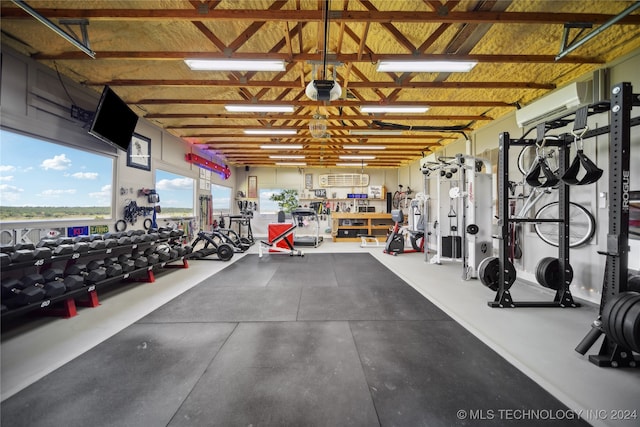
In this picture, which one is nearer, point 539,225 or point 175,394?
point 175,394

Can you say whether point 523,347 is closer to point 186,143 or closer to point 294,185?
point 186,143

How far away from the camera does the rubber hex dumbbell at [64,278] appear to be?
8.59 ft

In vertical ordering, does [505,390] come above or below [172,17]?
below

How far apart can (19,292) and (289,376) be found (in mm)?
2854

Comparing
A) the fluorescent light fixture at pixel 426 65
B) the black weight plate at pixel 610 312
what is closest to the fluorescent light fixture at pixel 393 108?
the fluorescent light fixture at pixel 426 65

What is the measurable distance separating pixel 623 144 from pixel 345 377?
297 cm

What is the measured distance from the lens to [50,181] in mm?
3494

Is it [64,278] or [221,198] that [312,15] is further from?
[221,198]

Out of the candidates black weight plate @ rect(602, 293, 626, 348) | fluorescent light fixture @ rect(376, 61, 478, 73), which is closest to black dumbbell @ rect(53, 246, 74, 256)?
fluorescent light fixture @ rect(376, 61, 478, 73)

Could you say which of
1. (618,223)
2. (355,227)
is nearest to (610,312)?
(618,223)

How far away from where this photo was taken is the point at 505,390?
1650mm

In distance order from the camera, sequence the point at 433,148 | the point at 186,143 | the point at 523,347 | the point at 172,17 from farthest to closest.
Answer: the point at 433,148 → the point at 186,143 → the point at 172,17 → the point at 523,347

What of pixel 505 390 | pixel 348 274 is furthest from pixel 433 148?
pixel 505 390

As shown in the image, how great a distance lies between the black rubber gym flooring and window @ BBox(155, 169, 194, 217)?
411cm
